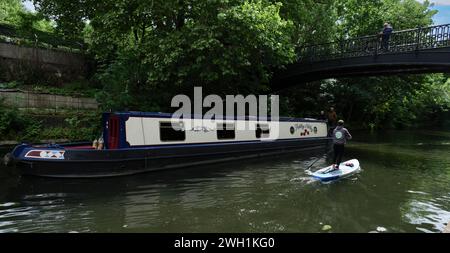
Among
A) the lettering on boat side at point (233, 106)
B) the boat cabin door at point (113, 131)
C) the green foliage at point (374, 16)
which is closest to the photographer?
the boat cabin door at point (113, 131)

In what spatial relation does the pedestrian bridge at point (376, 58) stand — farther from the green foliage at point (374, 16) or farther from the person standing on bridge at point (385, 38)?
the green foliage at point (374, 16)

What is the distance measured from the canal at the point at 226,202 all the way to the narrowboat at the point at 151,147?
404 mm

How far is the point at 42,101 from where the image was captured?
18.6 meters

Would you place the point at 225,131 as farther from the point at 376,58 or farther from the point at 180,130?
the point at 376,58

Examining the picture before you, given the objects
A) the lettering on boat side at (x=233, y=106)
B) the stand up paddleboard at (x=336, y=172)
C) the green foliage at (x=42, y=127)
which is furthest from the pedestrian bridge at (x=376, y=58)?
the green foliage at (x=42, y=127)

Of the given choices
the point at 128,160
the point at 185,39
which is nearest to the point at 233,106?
the point at 185,39

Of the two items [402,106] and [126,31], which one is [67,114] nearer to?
[126,31]

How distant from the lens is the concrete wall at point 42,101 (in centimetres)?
1750

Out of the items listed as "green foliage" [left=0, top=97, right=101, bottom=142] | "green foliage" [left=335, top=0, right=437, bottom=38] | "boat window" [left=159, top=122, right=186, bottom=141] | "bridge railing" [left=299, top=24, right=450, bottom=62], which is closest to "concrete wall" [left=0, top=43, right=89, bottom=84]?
"green foliage" [left=0, top=97, right=101, bottom=142]

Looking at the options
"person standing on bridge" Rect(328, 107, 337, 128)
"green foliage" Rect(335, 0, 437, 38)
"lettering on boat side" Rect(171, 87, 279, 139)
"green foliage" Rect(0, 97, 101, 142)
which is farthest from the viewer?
"green foliage" Rect(335, 0, 437, 38)

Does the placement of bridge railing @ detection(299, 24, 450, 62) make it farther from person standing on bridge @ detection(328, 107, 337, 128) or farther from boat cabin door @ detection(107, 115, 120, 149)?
boat cabin door @ detection(107, 115, 120, 149)

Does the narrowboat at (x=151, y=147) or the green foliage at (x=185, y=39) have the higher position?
the green foliage at (x=185, y=39)

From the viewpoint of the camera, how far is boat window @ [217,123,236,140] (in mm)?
15172

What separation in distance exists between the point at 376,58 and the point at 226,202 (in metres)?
14.4
